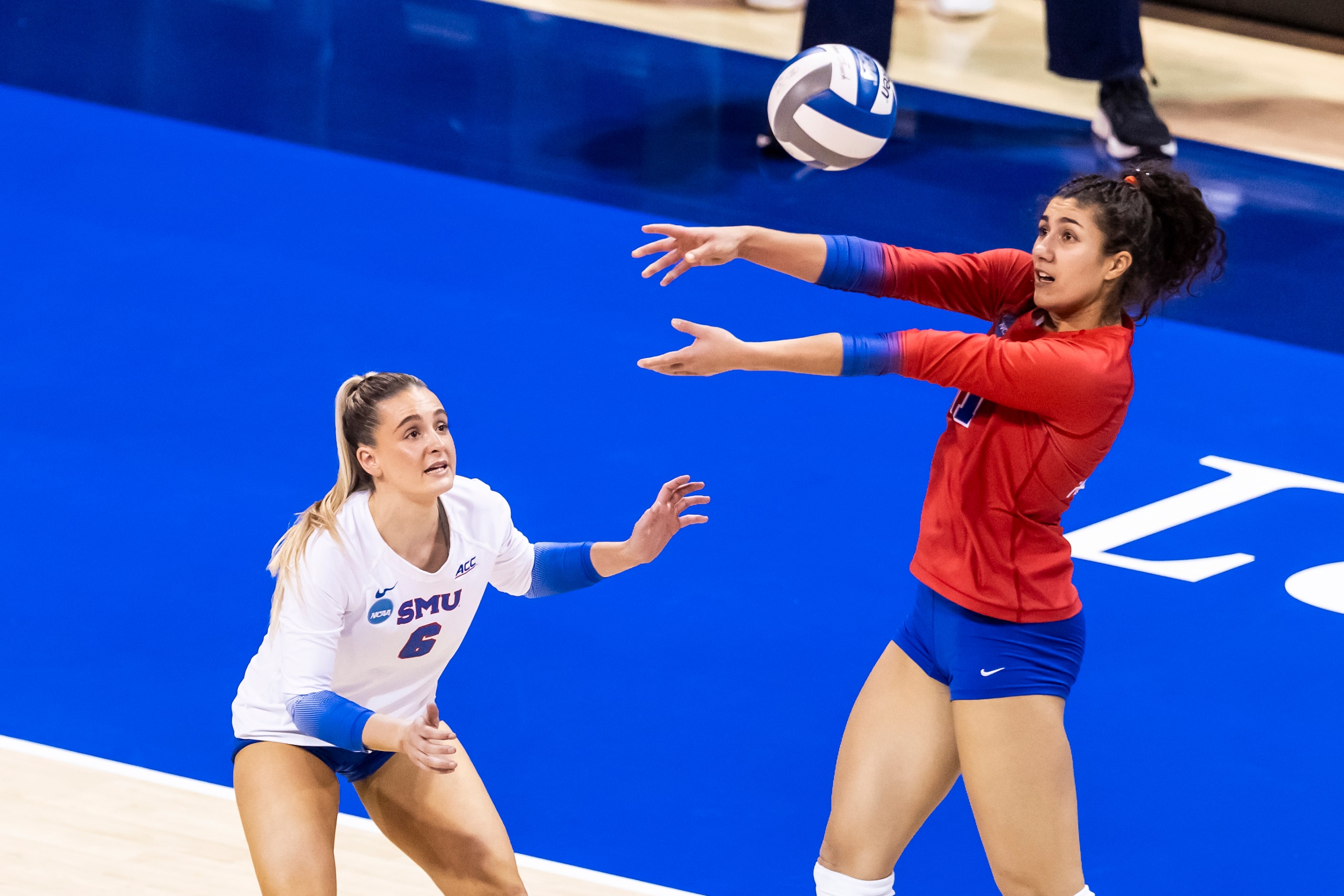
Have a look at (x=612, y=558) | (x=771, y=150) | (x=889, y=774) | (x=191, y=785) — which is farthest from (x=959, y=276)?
(x=771, y=150)

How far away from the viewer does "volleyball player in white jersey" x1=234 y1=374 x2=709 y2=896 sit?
149 inches

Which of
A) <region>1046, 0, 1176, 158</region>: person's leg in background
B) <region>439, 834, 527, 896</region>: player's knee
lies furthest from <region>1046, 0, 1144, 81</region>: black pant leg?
<region>439, 834, 527, 896</region>: player's knee

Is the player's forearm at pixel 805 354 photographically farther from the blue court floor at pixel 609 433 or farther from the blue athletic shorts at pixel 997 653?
the blue court floor at pixel 609 433

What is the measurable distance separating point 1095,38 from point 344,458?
278 inches

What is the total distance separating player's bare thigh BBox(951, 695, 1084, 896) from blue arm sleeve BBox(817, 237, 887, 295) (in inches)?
40.1

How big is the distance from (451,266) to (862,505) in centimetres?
261

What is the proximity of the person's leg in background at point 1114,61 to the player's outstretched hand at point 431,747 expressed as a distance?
23.9 ft

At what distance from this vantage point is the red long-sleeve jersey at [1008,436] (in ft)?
12.3

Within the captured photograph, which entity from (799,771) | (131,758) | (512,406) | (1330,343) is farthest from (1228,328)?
(131,758)

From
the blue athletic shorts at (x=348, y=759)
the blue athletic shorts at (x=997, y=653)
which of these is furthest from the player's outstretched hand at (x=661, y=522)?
the blue athletic shorts at (x=348, y=759)

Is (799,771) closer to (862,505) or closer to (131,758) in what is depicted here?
(862,505)

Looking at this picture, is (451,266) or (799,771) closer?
(799,771)

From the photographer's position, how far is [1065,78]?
11047mm

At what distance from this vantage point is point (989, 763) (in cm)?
380
